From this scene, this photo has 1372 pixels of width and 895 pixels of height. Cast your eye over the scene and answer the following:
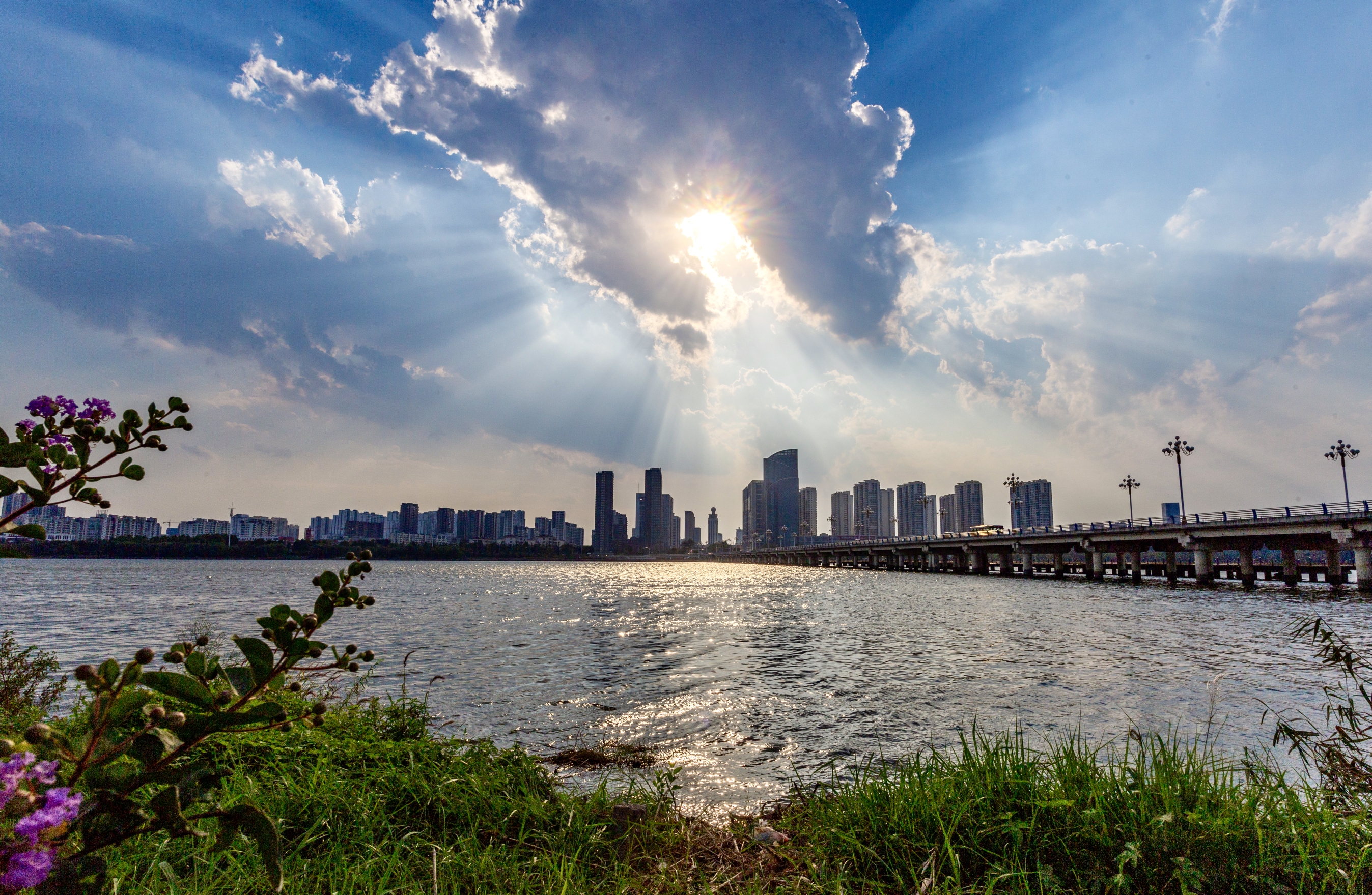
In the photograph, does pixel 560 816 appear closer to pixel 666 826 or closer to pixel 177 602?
pixel 666 826

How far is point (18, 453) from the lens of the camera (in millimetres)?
1956

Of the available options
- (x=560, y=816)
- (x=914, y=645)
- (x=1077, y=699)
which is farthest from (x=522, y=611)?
(x=560, y=816)

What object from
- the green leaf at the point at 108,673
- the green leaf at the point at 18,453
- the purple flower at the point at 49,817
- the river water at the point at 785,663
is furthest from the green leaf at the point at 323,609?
the river water at the point at 785,663

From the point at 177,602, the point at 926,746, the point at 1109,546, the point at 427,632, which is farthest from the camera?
the point at 1109,546

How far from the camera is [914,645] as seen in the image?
22.2 m

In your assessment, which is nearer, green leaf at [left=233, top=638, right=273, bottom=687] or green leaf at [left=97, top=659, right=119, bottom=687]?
green leaf at [left=97, top=659, right=119, bottom=687]

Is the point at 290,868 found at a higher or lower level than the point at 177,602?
higher

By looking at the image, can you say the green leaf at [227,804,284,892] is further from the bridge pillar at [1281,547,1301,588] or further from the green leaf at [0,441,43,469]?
the bridge pillar at [1281,547,1301,588]

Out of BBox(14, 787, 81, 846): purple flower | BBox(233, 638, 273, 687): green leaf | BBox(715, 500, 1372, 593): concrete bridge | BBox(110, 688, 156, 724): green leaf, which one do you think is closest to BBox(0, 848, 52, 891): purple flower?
BBox(14, 787, 81, 846): purple flower

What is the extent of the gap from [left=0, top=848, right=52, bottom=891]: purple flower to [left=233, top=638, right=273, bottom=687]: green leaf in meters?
0.55

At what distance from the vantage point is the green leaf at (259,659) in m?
1.83

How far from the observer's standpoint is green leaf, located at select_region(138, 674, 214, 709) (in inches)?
64.1

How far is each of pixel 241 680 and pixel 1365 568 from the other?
75160 millimetres

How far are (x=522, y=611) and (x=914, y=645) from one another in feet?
72.6
